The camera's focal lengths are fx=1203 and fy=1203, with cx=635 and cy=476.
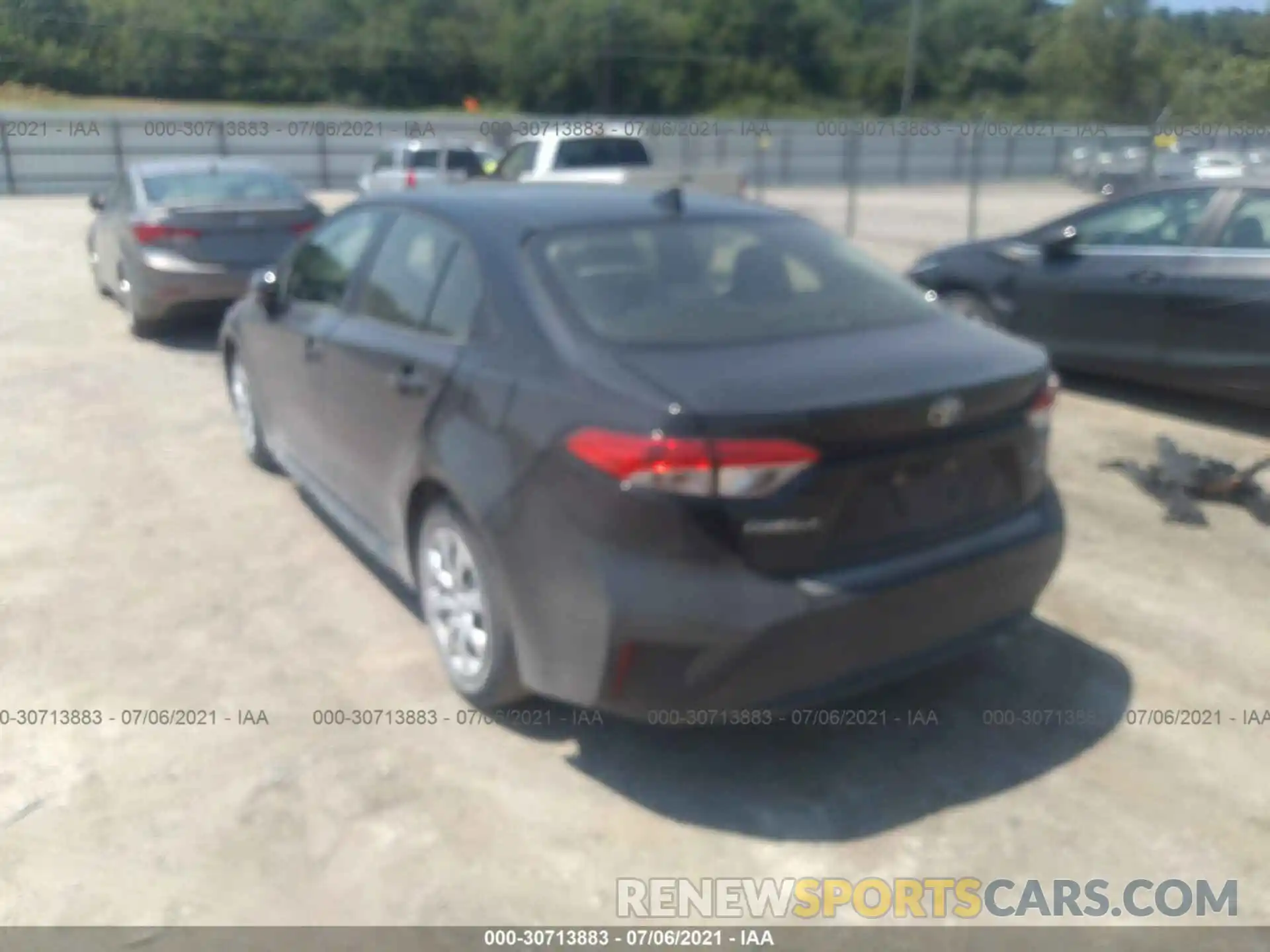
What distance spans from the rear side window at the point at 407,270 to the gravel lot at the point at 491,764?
1196mm

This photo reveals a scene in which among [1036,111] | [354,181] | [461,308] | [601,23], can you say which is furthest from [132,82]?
[461,308]

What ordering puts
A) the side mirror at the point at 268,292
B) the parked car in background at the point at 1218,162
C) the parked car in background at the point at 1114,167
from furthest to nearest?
the parked car in background at the point at 1114,167 < the parked car in background at the point at 1218,162 < the side mirror at the point at 268,292

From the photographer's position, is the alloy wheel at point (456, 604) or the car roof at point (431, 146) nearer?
the alloy wheel at point (456, 604)

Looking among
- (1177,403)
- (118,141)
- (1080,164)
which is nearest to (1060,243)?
(1177,403)

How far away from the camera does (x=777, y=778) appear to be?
3.62m

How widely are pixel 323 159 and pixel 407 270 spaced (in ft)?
105

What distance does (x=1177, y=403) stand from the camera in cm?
781

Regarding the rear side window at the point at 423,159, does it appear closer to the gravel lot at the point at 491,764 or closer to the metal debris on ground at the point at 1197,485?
the gravel lot at the point at 491,764

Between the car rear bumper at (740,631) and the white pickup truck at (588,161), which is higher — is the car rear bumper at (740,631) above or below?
below

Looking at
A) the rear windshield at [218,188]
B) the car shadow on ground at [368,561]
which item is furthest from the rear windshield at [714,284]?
the rear windshield at [218,188]

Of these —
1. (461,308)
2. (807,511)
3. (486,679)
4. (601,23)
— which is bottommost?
(486,679)

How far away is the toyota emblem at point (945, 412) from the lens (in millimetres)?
3311
